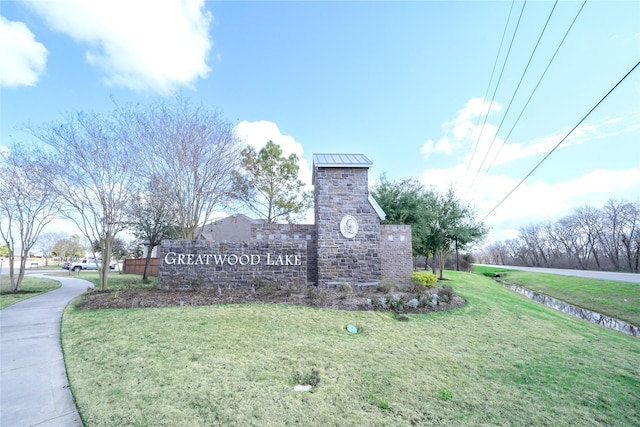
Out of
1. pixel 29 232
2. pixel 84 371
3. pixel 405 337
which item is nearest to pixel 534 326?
pixel 405 337

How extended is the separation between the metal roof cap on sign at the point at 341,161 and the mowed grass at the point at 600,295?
12175 mm

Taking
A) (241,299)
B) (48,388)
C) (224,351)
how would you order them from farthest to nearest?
(241,299) < (224,351) < (48,388)

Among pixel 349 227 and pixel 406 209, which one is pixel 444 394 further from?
pixel 406 209

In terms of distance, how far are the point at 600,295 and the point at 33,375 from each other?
73.5 feet

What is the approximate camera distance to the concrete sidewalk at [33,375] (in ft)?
10.9

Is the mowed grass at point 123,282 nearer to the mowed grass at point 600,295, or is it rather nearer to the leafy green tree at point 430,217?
the leafy green tree at point 430,217

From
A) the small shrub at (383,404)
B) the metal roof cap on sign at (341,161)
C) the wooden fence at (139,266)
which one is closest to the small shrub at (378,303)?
the small shrub at (383,404)

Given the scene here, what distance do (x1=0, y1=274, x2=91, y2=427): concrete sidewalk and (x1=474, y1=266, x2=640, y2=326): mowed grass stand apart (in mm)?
17036

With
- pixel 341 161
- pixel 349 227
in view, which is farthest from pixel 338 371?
pixel 341 161

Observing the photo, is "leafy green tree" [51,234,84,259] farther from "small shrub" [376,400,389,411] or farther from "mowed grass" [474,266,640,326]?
"mowed grass" [474,266,640,326]

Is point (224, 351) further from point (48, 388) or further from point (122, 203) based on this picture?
point (122, 203)

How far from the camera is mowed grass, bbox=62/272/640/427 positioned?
3.56m

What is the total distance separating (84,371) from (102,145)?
1041 cm

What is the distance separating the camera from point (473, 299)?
10430mm
